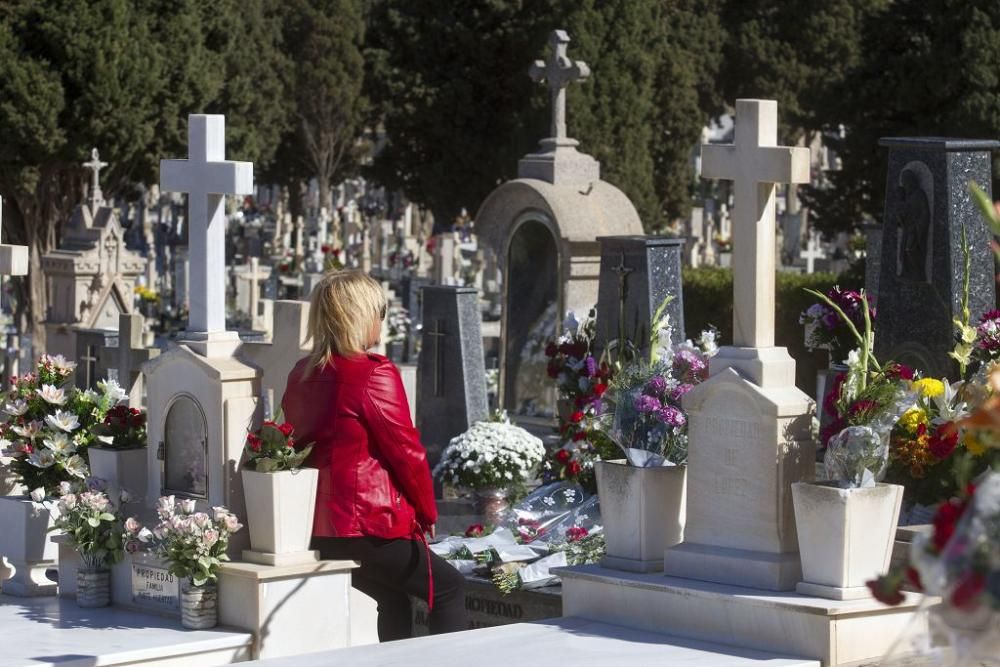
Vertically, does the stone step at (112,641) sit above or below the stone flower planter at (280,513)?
below

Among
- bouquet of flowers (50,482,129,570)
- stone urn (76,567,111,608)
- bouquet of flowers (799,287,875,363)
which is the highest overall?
bouquet of flowers (799,287,875,363)

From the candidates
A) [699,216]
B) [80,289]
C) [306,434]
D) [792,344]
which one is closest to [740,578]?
[306,434]

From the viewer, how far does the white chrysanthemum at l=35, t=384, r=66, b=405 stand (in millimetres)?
8102

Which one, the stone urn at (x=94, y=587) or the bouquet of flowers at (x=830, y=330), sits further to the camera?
the bouquet of flowers at (x=830, y=330)

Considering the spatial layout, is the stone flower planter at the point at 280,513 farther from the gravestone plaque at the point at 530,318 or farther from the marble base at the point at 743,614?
the gravestone plaque at the point at 530,318

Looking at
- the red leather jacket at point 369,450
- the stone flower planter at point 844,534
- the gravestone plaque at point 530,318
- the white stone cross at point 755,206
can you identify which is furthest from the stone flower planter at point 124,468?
the gravestone plaque at point 530,318

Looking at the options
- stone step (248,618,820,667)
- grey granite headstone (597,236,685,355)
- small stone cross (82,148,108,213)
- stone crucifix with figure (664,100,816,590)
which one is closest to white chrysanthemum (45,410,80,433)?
stone step (248,618,820,667)

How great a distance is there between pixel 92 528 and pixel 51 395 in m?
0.86

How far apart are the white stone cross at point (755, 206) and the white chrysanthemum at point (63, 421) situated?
2.85 meters

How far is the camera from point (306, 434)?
22.7ft

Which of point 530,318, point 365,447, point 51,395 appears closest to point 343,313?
point 365,447

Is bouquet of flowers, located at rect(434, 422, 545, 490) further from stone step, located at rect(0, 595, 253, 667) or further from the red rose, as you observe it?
the red rose

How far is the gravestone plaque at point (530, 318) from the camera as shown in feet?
51.5

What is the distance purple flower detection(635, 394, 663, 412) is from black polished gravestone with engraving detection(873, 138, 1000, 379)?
10.1 feet
